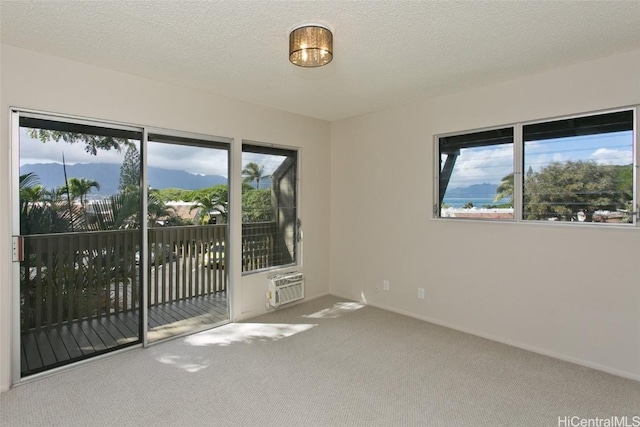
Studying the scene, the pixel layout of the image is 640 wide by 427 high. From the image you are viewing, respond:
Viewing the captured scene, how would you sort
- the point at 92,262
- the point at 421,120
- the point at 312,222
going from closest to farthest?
the point at 92,262, the point at 421,120, the point at 312,222

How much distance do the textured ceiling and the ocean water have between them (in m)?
1.18

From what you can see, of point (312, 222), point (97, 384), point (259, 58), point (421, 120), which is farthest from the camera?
point (312, 222)

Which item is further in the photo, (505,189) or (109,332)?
(505,189)

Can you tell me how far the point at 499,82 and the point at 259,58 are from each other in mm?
2323

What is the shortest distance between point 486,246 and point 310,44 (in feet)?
8.59

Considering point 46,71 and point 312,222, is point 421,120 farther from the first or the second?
point 46,71

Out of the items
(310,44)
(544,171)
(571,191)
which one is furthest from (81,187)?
(571,191)

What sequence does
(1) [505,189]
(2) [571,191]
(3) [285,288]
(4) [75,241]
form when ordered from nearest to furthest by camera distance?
(4) [75,241], (2) [571,191], (1) [505,189], (3) [285,288]

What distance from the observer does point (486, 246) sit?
3.57m

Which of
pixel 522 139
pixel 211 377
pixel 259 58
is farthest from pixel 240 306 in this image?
pixel 522 139

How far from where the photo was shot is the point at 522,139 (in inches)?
132

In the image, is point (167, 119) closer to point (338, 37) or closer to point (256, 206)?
point (256, 206)

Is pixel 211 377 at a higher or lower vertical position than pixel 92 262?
lower

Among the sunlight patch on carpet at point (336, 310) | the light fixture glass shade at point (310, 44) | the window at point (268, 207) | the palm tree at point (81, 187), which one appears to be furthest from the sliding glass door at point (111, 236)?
the light fixture glass shade at point (310, 44)
